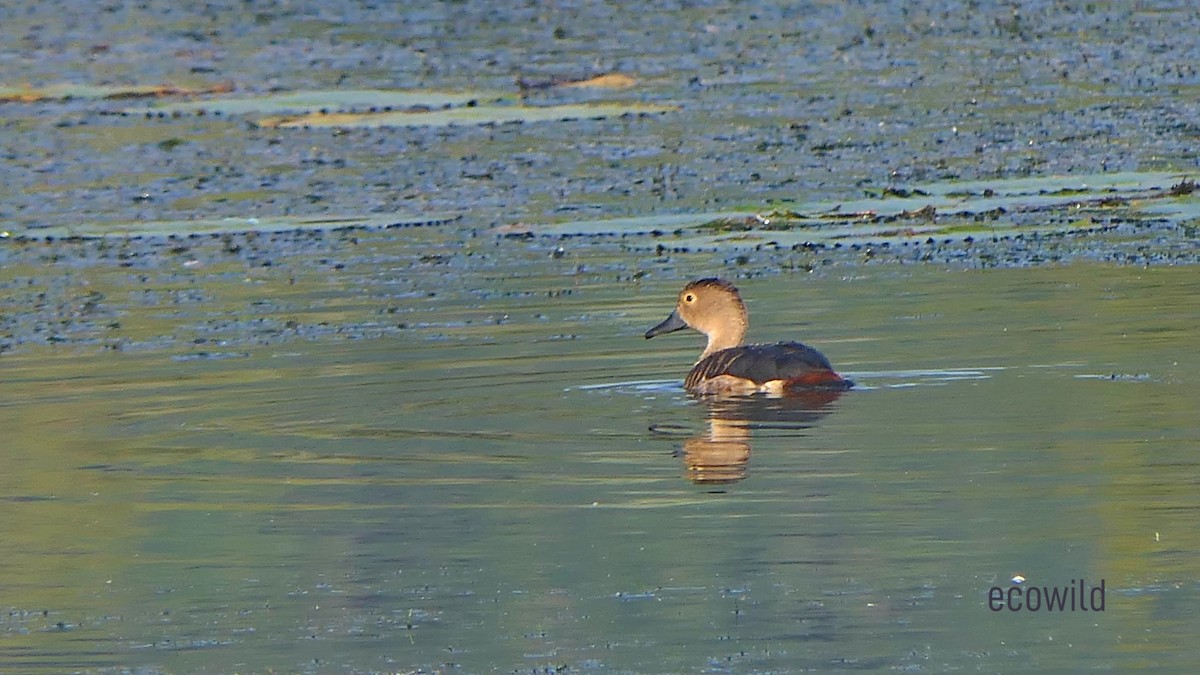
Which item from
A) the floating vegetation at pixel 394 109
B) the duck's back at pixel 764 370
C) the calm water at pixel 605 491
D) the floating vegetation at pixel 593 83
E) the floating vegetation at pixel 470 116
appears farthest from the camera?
the floating vegetation at pixel 593 83

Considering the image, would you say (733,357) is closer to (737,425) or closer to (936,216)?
(737,425)

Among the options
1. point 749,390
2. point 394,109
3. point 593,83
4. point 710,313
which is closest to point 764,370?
point 749,390

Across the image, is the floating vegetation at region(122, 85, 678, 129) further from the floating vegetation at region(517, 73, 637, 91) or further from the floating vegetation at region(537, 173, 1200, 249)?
the floating vegetation at region(537, 173, 1200, 249)

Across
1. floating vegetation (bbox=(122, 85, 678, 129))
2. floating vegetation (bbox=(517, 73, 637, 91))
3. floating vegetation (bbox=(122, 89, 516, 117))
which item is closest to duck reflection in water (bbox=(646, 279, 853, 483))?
floating vegetation (bbox=(122, 85, 678, 129))

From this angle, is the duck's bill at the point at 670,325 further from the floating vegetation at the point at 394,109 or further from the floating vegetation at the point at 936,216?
the floating vegetation at the point at 394,109

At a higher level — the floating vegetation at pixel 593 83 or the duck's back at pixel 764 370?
the duck's back at pixel 764 370

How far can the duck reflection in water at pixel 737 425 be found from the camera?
838 cm

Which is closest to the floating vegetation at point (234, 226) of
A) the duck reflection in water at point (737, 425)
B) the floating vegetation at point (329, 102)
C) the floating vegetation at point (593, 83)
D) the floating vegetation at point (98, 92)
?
the floating vegetation at point (329, 102)

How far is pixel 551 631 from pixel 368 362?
4.66 meters

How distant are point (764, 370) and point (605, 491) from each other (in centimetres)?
223

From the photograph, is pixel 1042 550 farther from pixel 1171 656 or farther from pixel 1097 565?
pixel 1171 656

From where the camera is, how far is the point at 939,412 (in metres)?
9.23

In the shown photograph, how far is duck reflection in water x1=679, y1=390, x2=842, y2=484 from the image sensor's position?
8.38m

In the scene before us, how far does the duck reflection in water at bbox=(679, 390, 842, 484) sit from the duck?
0.06 m
